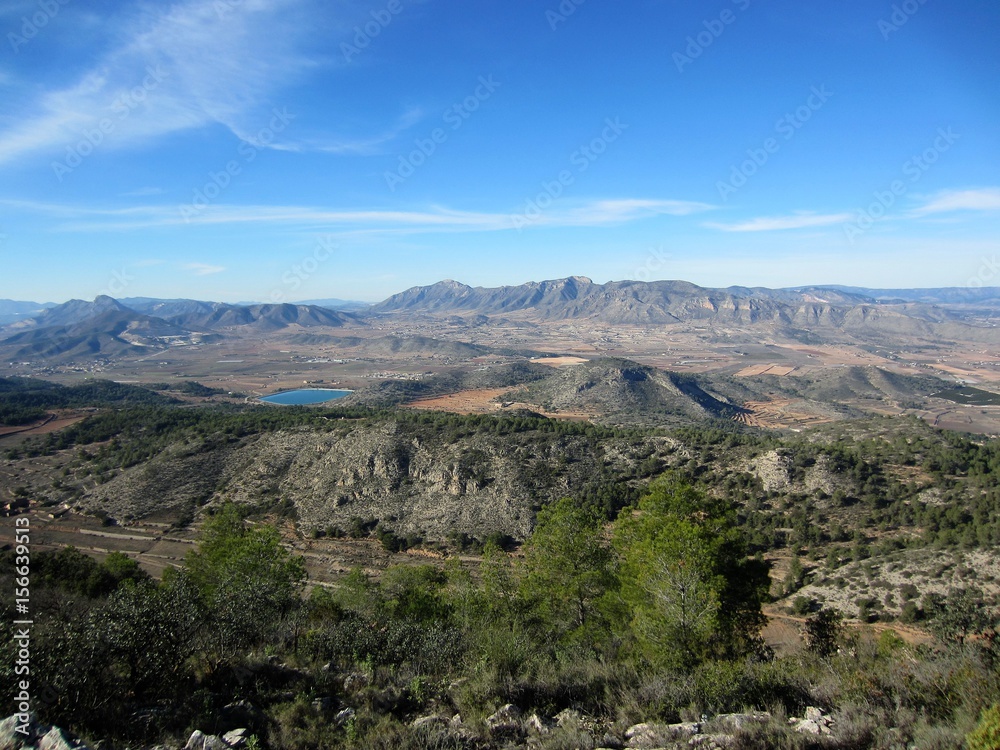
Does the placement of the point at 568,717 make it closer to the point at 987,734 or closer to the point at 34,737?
the point at 987,734

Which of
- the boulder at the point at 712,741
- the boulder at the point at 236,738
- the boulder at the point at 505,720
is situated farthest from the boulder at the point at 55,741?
the boulder at the point at 712,741

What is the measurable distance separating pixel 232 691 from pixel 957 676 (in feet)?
51.8

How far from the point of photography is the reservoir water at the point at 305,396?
128 metres

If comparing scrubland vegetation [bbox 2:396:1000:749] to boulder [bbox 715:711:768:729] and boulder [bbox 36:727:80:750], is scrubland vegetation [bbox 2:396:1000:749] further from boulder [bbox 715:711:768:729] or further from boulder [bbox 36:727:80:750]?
boulder [bbox 36:727:80:750]

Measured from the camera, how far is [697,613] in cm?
1452

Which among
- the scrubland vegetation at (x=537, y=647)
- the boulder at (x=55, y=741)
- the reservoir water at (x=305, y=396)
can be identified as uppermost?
the boulder at (x=55, y=741)

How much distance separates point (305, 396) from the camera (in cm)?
13712

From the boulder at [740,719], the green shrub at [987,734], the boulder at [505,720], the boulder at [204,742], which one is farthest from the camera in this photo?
the boulder at [505,720]

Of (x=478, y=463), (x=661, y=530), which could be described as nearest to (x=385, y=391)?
(x=478, y=463)

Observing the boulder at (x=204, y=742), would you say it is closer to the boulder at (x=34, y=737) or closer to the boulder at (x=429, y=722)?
the boulder at (x=34, y=737)

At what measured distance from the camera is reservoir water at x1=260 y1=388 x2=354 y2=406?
421ft

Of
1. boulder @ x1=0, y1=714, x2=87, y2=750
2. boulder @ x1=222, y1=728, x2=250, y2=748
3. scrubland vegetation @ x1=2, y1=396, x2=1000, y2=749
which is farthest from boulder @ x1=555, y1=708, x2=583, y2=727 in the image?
boulder @ x1=0, y1=714, x2=87, y2=750

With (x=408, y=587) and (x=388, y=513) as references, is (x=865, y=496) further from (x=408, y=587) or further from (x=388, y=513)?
(x=388, y=513)

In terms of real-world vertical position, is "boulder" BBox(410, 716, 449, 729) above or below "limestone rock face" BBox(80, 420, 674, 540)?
above
